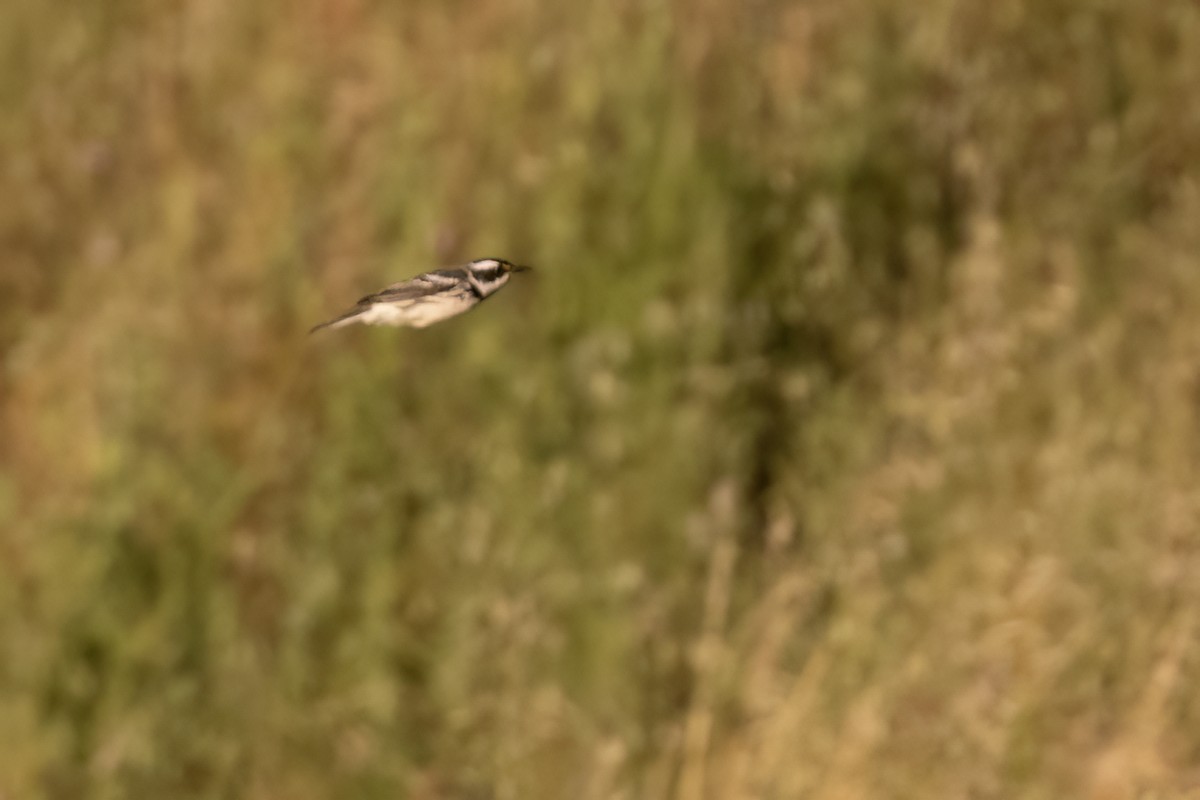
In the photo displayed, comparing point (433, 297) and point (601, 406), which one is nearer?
point (433, 297)

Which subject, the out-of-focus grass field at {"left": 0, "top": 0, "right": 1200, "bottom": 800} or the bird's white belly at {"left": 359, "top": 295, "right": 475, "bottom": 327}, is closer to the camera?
the bird's white belly at {"left": 359, "top": 295, "right": 475, "bottom": 327}

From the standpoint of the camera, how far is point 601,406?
2.45 meters

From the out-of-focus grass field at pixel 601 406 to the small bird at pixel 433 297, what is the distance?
1043 mm

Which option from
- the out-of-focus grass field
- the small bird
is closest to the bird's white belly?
the small bird

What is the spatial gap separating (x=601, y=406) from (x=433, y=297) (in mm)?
1196

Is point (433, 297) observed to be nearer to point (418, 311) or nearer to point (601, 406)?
point (418, 311)

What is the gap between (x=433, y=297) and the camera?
127cm

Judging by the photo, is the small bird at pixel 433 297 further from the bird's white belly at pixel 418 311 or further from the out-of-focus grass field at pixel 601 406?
the out-of-focus grass field at pixel 601 406

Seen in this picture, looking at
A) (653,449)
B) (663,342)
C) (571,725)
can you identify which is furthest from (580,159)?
(571,725)

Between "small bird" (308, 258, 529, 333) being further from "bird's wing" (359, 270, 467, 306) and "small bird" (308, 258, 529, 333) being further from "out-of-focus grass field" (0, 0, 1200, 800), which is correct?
"out-of-focus grass field" (0, 0, 1200, 800)

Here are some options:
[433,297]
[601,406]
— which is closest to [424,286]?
[433,297]

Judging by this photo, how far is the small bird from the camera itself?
1.24 m

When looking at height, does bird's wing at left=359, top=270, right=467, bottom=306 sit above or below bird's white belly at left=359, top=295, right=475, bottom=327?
above

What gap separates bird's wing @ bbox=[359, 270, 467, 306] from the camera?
131 cm
